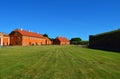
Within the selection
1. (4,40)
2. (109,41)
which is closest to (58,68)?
(109,41)

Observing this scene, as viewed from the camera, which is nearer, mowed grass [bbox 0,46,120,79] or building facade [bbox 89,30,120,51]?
mowed grass [bbox 0,46,120,79]

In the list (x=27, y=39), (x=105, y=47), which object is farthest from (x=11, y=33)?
(x=105, y=47)

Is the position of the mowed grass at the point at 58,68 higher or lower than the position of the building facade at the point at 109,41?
lower

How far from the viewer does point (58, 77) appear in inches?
416

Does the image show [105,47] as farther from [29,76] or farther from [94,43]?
[29,76]

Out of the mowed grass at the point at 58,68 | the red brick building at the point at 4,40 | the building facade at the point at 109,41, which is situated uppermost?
the red brick building at the point at 4,40

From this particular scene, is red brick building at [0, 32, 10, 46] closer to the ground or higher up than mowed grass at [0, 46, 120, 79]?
higher up

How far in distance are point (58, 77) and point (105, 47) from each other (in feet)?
136

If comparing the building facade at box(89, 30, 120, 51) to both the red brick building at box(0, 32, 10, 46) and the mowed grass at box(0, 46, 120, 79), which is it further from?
the red brick building at box(0, 32, 10, 46)

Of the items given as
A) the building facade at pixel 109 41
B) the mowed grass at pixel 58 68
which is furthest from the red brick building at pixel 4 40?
the mowed grass at pixel 58 68

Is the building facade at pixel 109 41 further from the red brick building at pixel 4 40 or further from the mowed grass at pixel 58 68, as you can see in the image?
the red brick building at pixel 4 40

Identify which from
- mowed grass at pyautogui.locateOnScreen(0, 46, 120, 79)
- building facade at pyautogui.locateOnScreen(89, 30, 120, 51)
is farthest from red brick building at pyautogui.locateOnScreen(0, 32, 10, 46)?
mowed grass at pyautogui.locateOnScreen(0, 46, 120, 79)

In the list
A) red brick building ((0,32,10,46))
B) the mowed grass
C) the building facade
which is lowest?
the mowed grass

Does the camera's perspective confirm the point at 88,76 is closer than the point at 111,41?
Yes
